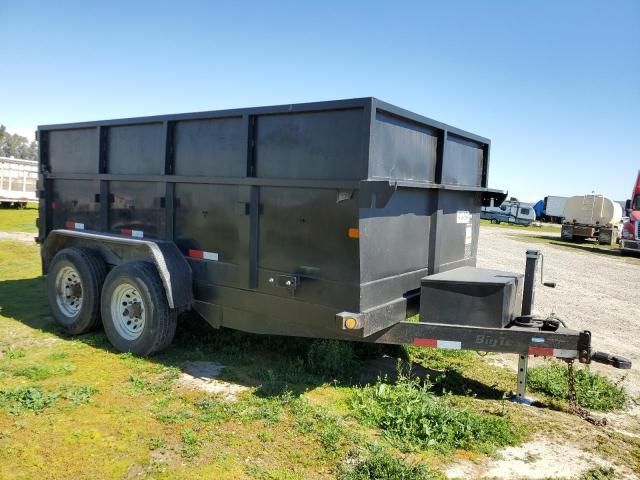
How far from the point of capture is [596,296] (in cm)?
1035

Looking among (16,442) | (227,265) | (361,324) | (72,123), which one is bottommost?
(16,442)

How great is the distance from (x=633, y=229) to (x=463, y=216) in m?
17.8

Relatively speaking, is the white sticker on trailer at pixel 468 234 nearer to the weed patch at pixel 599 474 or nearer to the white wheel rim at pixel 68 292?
Result: the weed patch at pixel 599 474

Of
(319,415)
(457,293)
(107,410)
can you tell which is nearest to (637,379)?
(457,293)

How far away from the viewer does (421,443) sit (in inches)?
144

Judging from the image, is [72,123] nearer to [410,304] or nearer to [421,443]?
[410,304]

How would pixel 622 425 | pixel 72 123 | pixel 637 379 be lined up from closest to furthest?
pixel 622 425 → pixel 637 379 → pixel 72 123

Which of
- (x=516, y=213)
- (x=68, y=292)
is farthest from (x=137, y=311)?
(x=516, y=213)

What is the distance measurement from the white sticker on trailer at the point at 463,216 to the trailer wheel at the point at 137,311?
10.4ft

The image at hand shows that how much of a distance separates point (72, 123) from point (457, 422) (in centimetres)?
566

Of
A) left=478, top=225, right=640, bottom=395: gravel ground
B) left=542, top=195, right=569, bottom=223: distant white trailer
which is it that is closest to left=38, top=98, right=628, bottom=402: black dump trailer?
left=478, top=225, right=640, bottom=395: gravel ground

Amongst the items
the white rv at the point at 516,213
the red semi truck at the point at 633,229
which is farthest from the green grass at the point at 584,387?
the white rv at the point at 516,213

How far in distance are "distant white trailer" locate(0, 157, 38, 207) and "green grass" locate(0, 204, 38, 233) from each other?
2.22 ft

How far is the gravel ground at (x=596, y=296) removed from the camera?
6.81 metres
